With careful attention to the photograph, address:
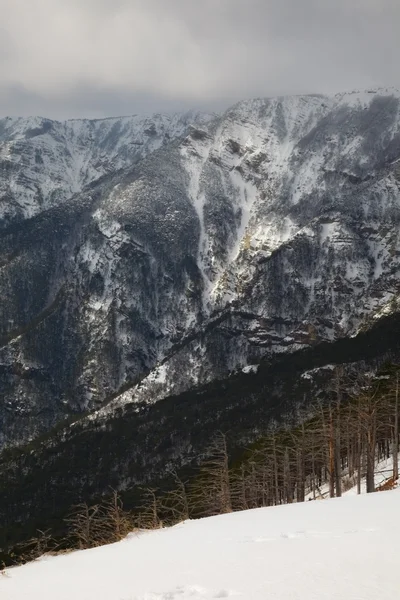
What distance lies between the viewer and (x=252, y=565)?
424 inches

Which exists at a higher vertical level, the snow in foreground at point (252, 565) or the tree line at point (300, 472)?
the snow in foreground at point (252, 565)

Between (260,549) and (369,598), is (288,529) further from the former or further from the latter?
(369,598)

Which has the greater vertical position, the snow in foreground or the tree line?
the snow in foreground

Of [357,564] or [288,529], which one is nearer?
[357,564]

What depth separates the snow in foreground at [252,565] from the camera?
8.80 meters

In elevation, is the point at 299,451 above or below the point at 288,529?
below

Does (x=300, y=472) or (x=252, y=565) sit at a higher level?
(x=252, y=565)

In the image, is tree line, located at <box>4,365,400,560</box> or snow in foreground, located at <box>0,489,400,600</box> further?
tree line, located at <box>4,365,400,560</box>

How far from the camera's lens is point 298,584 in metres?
8.72

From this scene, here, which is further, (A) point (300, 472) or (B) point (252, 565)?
(A) point (300, 472)

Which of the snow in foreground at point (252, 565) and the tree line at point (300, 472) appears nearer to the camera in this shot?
the snow in foreground at point (252, 565)

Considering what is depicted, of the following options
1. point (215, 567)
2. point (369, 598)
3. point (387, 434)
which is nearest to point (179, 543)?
point (215, 567)

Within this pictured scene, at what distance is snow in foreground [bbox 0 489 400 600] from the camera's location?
346 inches

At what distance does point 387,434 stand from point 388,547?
70479mm
